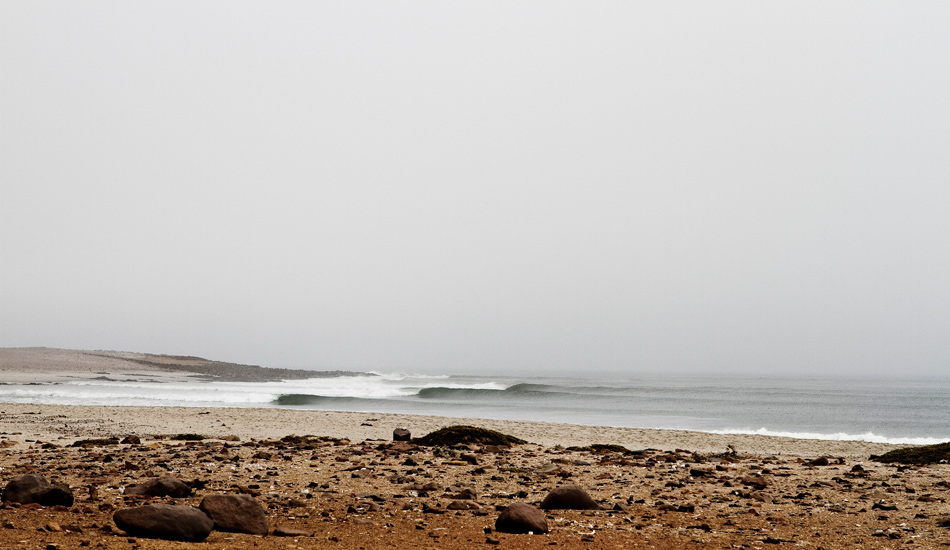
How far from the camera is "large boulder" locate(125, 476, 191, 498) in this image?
23.5 feet

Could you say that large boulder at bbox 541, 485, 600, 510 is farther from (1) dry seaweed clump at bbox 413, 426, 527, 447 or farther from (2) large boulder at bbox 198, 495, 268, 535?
(1) dry seaweed clump at bbox 413, 426, 527, 447

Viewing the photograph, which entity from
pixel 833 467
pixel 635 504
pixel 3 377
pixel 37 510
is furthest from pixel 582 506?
pixel 3 377

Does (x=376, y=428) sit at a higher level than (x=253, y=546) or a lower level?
lower

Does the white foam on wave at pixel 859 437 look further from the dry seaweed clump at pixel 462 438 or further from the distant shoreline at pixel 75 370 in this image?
the distant shoreline at pixel 75 370

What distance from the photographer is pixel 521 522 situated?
602cm

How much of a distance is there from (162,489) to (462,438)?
23.3ft

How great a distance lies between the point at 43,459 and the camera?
395 inches

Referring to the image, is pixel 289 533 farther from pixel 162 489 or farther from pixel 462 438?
pixel 462 438

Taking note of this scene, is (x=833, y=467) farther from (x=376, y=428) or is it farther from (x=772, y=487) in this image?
(x=376, y=428)

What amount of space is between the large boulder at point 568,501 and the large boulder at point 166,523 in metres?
3.42

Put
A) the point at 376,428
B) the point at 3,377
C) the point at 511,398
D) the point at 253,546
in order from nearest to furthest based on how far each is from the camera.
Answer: the point at 253,546, the point at 376,428, the point at 3,377, the point at 511,398

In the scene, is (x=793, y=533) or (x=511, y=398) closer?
(x=793, y=533)

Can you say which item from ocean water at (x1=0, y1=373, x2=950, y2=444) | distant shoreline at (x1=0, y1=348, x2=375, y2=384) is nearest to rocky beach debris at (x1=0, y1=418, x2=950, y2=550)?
ocean water at (x1=0, y1=373, x2=950, y2=444)

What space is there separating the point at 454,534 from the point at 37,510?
3.75m
